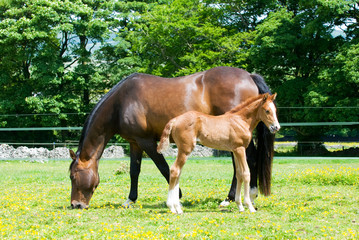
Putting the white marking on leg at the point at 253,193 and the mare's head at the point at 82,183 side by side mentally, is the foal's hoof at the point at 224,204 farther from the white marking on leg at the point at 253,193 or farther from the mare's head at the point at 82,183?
the mare's head at the point at 82,183

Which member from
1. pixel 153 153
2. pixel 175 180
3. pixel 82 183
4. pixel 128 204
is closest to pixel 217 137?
pixel 175 180

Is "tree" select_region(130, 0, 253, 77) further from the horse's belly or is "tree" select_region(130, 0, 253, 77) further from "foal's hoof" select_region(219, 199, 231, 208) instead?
the horse's belly

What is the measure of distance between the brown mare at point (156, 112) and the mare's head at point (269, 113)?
2.79ft

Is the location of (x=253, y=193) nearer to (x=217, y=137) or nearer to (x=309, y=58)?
(x=217, y=137)

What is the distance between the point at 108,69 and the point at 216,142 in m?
28.9

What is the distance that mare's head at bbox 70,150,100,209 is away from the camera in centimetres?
748

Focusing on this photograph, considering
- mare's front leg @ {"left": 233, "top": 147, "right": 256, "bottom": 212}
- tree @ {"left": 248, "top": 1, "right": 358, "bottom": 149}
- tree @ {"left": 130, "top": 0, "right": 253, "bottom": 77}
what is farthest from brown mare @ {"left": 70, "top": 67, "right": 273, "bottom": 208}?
tree @ {"left": 130, "top": 0, "right": 253, "bottom": 77}

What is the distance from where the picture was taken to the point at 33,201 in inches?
327

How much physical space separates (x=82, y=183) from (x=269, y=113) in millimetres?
3548

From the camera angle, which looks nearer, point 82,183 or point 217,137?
point 217,137

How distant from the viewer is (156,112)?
7.59 meters

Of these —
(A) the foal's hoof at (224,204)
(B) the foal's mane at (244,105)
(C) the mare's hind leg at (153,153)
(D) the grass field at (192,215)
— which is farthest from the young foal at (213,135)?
(C) the mare's hind leg at (153,153)

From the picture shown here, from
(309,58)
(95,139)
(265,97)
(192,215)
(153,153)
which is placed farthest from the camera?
(309,58)

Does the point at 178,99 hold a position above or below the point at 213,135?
above
